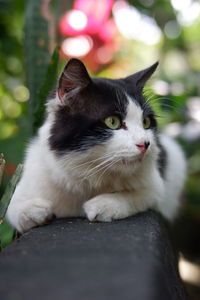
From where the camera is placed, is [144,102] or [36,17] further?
[36,17]

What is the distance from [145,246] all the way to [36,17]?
4.44 ft

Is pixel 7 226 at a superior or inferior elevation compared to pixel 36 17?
inferior

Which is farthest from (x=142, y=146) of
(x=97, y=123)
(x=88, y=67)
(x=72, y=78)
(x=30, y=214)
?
(x=88, y=67)

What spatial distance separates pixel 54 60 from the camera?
1788 mm

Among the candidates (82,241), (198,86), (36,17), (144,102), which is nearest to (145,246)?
(82,241)

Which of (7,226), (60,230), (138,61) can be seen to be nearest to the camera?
(60,230)

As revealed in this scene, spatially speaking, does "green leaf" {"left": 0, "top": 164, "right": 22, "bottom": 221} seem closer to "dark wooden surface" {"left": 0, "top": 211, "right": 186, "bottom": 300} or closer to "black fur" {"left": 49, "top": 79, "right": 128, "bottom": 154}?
"dark wooden surface" {"left": 0, "top": 211, "right": 186, "bottom": 300}

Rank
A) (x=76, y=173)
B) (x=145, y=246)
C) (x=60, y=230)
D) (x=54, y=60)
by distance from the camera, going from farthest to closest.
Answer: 1. (x=54, y=60)
2. (x=76, y=173)
3. (x=60, y=230)
4. (x=145, y=246)

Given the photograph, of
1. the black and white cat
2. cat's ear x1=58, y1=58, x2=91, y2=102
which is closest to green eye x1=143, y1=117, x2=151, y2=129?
the black and white cat

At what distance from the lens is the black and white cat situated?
1.33 m

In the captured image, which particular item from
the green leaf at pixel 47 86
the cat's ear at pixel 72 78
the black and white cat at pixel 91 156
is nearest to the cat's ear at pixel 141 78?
the black and white cat at pixel 91 156

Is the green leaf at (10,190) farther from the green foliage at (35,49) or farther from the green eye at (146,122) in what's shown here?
the green foliage at (35,49)

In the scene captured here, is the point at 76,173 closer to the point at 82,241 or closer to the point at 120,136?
the point at 120,136

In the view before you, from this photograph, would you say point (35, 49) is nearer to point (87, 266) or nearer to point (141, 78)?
point (141, 78)
